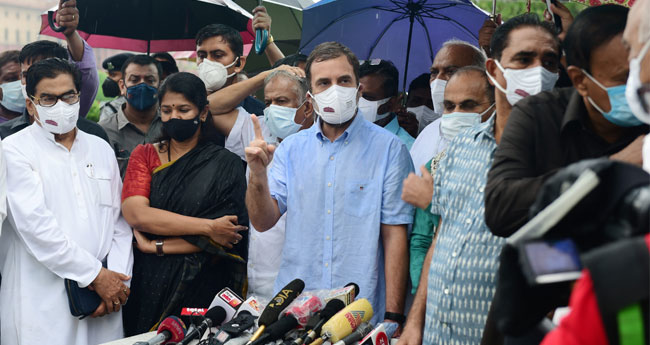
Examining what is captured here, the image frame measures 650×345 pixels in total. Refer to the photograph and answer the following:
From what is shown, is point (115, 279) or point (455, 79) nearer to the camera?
point (455, 79)

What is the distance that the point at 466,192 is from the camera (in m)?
2.93

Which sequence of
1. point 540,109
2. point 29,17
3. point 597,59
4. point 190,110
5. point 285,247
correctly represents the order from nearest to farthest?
point 597,59
point 540,109
point 285,247
point 190,110
point 29,17

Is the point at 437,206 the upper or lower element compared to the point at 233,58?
lower

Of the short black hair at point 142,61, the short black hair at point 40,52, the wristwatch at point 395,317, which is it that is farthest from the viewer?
the short black hair at point 142,61

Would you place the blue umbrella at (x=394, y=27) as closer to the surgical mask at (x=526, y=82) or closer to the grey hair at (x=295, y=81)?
the grey hair at (x=295, y=81)

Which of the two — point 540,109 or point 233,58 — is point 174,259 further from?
point 540,109

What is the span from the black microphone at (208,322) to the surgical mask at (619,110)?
1.94 m

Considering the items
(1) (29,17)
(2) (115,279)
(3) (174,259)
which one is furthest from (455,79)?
(1) (29,17)

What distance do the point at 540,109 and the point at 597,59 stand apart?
0.81 feet

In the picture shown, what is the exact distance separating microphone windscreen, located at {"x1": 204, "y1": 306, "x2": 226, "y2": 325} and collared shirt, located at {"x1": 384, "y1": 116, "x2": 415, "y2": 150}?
6.44 ft

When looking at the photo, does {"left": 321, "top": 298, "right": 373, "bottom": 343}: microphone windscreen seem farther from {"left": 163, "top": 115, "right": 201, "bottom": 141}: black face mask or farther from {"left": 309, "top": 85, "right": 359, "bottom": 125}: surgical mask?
{"left": 163, "top": 115, "right": 201, "bottom": 141}: black face mask

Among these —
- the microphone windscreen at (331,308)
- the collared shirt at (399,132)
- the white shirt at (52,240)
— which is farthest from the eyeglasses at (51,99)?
the microphone windscreen at (331,308)

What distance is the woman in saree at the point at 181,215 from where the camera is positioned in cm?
450

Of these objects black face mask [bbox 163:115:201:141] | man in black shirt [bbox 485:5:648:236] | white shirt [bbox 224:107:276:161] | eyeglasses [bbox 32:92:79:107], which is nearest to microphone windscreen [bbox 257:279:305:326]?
man in black shirt [bbox 485:5:648:236]
